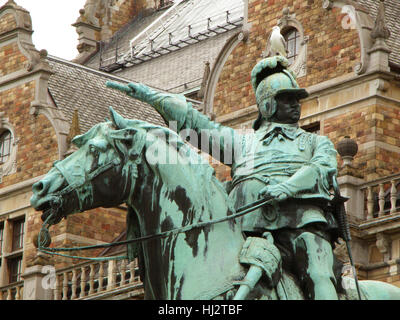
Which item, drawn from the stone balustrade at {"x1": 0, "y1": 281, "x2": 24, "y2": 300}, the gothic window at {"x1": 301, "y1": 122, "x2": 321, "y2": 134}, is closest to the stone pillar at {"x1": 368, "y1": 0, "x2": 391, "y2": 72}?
the gothic window at {"x1": 301, "y1": 122, "x2": 321, "y2": 134}

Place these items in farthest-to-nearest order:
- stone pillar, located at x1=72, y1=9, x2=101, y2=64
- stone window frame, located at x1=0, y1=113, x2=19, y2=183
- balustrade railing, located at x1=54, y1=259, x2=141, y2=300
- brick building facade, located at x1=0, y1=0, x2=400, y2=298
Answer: stone pillar, located at x1=72, y1=9, x2=101, y2=64
stone window frame, located at x1=0, y1=113, x2=19, y2=183
balustrade railing, located at x1=54, y1=259, x2=141, y2=300
brick building facade, located at x1=0, y1=0, x2=400, y2=298

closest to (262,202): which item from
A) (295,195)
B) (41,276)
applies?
(295,195)

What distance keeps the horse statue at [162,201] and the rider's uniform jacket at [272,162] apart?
46 cm

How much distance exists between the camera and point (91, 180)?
41.7 ft

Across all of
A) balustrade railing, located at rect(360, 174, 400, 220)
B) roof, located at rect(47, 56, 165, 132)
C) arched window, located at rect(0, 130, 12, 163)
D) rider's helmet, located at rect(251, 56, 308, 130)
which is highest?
roof, located at rect(47, 56, 165, 132)

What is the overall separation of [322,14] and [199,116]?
19.4m

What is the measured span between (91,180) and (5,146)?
2513cm

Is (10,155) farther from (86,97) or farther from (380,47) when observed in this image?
(380,47)

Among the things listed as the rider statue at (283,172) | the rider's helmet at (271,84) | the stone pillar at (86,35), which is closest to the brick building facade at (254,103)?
the stone pillar at (86,35)

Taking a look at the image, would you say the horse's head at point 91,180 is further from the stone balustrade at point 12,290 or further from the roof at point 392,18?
the stone balustrade at point 12,290

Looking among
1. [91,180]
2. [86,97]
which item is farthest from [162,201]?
[86,97]

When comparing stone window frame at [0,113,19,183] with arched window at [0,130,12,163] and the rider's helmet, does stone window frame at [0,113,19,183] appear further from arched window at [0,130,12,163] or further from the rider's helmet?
the rider's helmet

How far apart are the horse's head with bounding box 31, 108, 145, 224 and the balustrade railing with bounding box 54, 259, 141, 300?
65.1ft

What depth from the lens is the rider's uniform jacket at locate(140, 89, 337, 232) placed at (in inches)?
516
